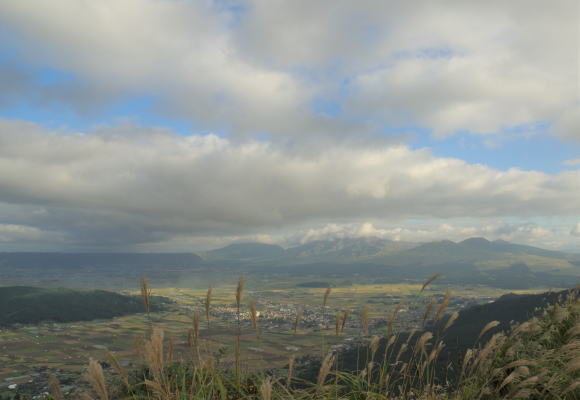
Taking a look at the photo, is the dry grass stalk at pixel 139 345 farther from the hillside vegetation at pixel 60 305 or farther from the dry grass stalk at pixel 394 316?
the hillside vegetation at pixel 60 305

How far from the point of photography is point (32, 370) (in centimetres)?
6712

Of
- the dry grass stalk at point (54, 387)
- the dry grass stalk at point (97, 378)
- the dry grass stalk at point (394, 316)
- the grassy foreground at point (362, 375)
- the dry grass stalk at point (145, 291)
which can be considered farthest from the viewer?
the dry grass stalk at point (394, 316)

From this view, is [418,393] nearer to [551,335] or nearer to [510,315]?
[551,335]

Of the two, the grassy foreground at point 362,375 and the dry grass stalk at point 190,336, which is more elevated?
the dry grass stalk at point 190,336

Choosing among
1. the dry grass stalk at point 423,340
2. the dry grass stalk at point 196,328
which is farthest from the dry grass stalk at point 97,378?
the dry grass stalk at point 423,340

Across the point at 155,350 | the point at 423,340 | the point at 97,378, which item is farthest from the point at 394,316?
the point at 97,378

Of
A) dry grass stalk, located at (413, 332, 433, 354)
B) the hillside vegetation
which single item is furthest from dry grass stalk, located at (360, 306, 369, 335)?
the hillside vegetation

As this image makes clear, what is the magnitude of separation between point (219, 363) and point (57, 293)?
235 m

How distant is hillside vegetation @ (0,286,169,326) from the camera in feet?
529

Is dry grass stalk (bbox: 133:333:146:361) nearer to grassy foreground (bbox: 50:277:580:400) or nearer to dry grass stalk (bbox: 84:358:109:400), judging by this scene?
grassy foreground (bbox: 50:277:580:400)

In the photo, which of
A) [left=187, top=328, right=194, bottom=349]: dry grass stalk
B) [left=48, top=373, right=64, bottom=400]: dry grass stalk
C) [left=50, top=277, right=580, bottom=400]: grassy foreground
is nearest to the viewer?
[left=48, top=373, right=64, bottom=400]: dry grass stalk

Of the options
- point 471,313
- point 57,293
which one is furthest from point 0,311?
point 471,313

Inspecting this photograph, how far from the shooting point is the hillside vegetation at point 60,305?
161m

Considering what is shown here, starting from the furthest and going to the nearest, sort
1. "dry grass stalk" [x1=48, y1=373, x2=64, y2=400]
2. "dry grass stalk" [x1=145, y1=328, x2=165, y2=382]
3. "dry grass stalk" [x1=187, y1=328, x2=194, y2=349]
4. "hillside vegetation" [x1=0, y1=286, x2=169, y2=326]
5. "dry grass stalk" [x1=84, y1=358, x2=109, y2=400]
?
"hillside vegetation" [x1=0, y1=286, x2=169, y2=326] → "dry grass stalk" [x1=187, y1=328, x2=194, y2=349] → "dry grass stalk" [x1=145, y1=328, x2=165, y2=382] → "dry grass stalk" [x1=48, y1=373, x2=64, y2=400] → "dry grass stalk" [x1=84, y1=358, x2=109, y2=400]
